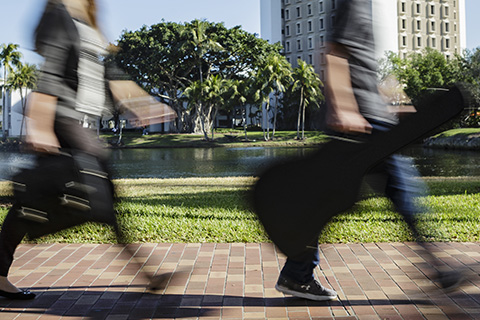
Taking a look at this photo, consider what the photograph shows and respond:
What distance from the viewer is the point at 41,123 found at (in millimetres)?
2395

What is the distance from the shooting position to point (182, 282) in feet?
12.4

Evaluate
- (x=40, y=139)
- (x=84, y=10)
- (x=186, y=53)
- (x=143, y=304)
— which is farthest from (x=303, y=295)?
(x=186, y=53)

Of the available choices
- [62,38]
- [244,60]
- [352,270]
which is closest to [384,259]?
[352,270]

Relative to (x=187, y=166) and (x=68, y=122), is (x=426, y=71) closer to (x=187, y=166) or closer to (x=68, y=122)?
(x=187, y=166)

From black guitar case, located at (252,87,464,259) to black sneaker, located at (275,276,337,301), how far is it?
871mm

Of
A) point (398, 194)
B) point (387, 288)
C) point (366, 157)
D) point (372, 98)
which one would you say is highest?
point (372, 98)

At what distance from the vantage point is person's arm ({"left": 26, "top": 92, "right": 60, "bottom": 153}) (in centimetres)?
240

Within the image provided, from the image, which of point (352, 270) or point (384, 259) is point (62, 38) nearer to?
point (352, 270)

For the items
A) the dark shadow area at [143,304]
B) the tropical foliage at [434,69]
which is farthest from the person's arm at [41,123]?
the tropical foliage at [434,69]

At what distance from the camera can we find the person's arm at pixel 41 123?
7.86 ft

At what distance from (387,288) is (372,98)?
5.69 feet

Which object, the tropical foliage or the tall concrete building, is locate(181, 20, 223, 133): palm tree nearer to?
the tall concrete building

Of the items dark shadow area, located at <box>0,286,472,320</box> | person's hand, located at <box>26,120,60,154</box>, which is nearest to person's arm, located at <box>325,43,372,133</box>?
person's hand, located at <box>26,120,60,154</box>

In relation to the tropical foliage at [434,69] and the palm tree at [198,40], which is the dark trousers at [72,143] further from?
the palm tree at [198,40]
